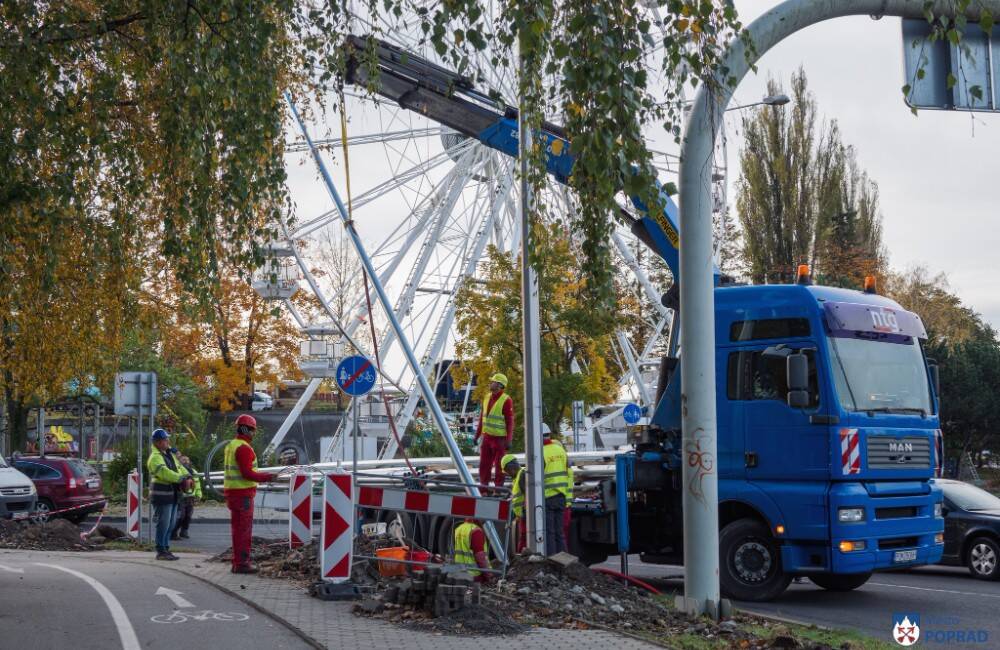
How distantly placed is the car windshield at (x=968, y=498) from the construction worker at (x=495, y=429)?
585 centimetres

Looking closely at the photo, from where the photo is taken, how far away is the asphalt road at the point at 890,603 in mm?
11188

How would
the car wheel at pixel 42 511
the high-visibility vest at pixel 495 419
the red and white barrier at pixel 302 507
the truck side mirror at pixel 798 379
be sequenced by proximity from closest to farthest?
the truck side mirror at pixel 798 379 < the red and white barrier at pixel 302 507 < the high-visibility vest at pixel 495 419 < the car wheel at pixel 42 511

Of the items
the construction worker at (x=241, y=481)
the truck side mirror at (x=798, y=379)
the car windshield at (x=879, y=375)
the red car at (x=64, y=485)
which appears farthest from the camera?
the red car at (x=64, y=485)

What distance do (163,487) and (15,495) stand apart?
793 cm

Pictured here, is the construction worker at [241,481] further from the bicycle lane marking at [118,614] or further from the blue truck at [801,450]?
the blue truck at [801,450]

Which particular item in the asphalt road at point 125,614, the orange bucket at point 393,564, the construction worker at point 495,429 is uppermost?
the construction worker at point 495,429

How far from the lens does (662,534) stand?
43.3 ft

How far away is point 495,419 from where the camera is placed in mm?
14781

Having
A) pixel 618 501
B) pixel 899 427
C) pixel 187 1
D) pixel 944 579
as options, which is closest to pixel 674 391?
pixel 618 501

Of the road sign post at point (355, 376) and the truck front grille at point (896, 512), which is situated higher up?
the road sign post at point (355, 376)

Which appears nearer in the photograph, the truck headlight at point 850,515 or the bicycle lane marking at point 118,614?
the bicycle lane marking at point 118,614

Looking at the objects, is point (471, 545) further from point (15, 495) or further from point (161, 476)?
point (15, 495)

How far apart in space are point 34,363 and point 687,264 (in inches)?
337

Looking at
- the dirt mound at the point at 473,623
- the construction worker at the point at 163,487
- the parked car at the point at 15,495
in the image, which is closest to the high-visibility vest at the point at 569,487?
the dirt mound at the point at 473,623
